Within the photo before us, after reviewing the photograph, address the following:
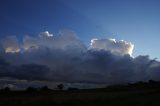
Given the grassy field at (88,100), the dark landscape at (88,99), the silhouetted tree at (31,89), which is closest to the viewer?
the grassy field at (88,100)

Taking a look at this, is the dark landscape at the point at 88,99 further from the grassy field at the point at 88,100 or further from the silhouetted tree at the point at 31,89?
the silhouetted tree at the point at 31,89

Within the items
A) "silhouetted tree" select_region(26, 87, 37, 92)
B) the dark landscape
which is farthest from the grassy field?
"silhouetted tree" select_region(26, 87, 37, 92)

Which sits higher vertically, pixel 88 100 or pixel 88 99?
pixel 88 99

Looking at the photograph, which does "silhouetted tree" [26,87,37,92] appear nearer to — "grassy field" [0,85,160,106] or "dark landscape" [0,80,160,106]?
"dark landscape" [0,80,160,106]

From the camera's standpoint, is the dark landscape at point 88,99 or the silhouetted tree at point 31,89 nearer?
the dark landscape at point 88,99

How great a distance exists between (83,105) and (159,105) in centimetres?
1156

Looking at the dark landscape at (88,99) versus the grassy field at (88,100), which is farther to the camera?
the dark landscape at (88,99)

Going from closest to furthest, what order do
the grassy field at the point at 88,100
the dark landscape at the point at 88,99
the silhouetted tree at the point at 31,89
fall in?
the grassy field at the point at 88,100 < the dark landscape at the point at 88,99 < the silhouetted tree at the point at 31,89

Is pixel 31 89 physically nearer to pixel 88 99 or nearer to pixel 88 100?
pixel 88 99

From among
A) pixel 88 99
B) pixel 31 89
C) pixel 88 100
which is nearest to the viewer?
pixel 88 100

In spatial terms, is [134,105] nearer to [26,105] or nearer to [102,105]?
[102,105]

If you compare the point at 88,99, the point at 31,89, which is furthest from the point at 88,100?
the point at 31,89

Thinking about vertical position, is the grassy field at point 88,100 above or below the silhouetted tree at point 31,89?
below

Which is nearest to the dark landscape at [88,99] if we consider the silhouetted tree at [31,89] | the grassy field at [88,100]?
the grassy field at [88,100]
